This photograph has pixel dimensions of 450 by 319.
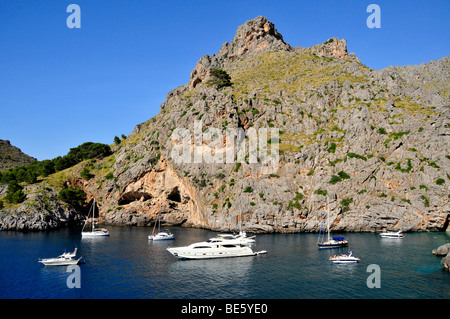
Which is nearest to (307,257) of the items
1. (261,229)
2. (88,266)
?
(261,229)

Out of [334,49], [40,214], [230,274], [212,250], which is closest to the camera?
[230,274]

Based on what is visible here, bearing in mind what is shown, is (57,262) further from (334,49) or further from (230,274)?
(334,49)

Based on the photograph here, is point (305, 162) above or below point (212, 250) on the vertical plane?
above

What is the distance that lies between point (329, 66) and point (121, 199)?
130 m

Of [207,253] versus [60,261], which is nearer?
[60,261]

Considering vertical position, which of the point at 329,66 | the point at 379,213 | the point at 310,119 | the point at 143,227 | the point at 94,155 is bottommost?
the point at 143,227

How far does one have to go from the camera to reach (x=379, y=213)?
103 m

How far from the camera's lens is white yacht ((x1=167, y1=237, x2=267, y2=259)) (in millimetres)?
65688

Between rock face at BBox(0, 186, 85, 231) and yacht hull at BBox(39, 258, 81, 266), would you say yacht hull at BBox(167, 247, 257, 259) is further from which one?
rock face at BBox(0, 186, 85, 231)

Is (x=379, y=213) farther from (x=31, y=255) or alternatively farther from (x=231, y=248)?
(x=31, y=255)

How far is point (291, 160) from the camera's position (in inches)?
4557

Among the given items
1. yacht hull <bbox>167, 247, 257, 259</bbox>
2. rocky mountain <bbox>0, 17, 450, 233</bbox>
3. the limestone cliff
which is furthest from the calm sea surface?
rocky mountain <bbox>0, 17, 450, 233</bbox>

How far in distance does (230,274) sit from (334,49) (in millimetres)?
182568

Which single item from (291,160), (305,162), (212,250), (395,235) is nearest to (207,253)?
(212,250)
